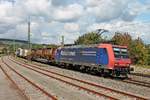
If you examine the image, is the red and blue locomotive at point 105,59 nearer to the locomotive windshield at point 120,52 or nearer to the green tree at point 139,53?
the locomotive windshield at point 120,52

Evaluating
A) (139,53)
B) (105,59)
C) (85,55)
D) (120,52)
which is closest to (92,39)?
(139,53)

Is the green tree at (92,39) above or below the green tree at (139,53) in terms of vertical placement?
above

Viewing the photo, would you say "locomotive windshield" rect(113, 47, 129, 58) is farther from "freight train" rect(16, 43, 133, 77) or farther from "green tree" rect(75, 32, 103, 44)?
"green tree" rect(75, 32, 103, 44)

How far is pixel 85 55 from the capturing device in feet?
115

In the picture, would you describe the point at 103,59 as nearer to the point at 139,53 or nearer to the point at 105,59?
the point at 105,59

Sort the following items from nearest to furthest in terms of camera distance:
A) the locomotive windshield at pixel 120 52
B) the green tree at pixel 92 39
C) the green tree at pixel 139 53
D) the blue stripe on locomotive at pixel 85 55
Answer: the locomotive windshield at pixel 120 52 → the blue stripe on locomotive at pixel 85 55 → the green tree at pixel 92 39 → the green tree at pixel 139 53

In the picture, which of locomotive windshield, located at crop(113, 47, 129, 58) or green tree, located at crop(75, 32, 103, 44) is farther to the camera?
green tree, located at crop(75, 32, 103, 44)

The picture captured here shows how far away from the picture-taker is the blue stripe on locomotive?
3016 cm

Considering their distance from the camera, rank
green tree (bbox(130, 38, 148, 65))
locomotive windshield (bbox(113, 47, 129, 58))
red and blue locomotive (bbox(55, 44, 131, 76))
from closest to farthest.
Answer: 1. red and blue locomotive (bbox(55, 44, 131, 76))
2. locomotive windshield (bbox(113, 47, 129, 58))
3. green tree (bbox(130, 38, 148, 65))

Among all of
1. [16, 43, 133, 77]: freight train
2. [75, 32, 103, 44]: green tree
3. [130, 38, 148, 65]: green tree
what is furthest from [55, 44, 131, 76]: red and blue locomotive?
[130, 38, 148, 65]: green tree

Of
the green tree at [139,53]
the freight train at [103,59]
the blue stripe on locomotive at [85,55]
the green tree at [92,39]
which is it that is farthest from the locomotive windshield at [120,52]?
the green tree at [139,53]

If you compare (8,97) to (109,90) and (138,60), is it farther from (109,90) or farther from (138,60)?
(138,60)

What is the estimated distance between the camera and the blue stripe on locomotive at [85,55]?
3016 cm

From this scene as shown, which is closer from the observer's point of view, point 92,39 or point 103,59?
point 103,59
